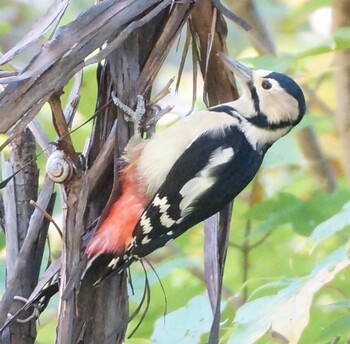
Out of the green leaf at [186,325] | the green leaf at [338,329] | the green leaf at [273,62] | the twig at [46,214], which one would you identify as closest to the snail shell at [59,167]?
the twig at [46,214]

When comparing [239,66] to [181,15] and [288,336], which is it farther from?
[288,336]

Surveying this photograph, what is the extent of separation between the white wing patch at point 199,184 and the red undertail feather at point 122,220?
7cm

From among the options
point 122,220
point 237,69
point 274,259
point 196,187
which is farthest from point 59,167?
point 274,259

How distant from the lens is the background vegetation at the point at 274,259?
3.43 ft

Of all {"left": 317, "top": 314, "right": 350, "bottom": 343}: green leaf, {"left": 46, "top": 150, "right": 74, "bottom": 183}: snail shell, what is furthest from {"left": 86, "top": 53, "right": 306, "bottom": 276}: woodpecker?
{"left": 317, "top": 314, "right": 350, "bottom": 343}: green leaf

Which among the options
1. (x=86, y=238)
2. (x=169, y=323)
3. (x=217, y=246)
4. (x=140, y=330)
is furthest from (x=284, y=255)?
(x=86, y=238)

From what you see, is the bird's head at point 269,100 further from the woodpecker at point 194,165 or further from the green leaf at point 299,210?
the green leaf at point 299,210

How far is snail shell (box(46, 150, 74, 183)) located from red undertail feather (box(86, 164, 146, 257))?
11cm

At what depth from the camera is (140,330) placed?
1.42 meters

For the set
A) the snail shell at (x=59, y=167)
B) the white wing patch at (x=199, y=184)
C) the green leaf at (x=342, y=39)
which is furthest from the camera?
the green leaf at (x=342, y=39)

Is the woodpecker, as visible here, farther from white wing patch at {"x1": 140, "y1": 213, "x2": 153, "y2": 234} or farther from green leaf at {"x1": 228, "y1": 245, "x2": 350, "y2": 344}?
green leaf at {"x1": 228, "y1": 245, "x2": 350, "y2": 344}

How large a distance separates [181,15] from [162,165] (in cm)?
27

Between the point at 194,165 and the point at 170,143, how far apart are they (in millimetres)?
58

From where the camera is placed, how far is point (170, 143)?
3.93ft
